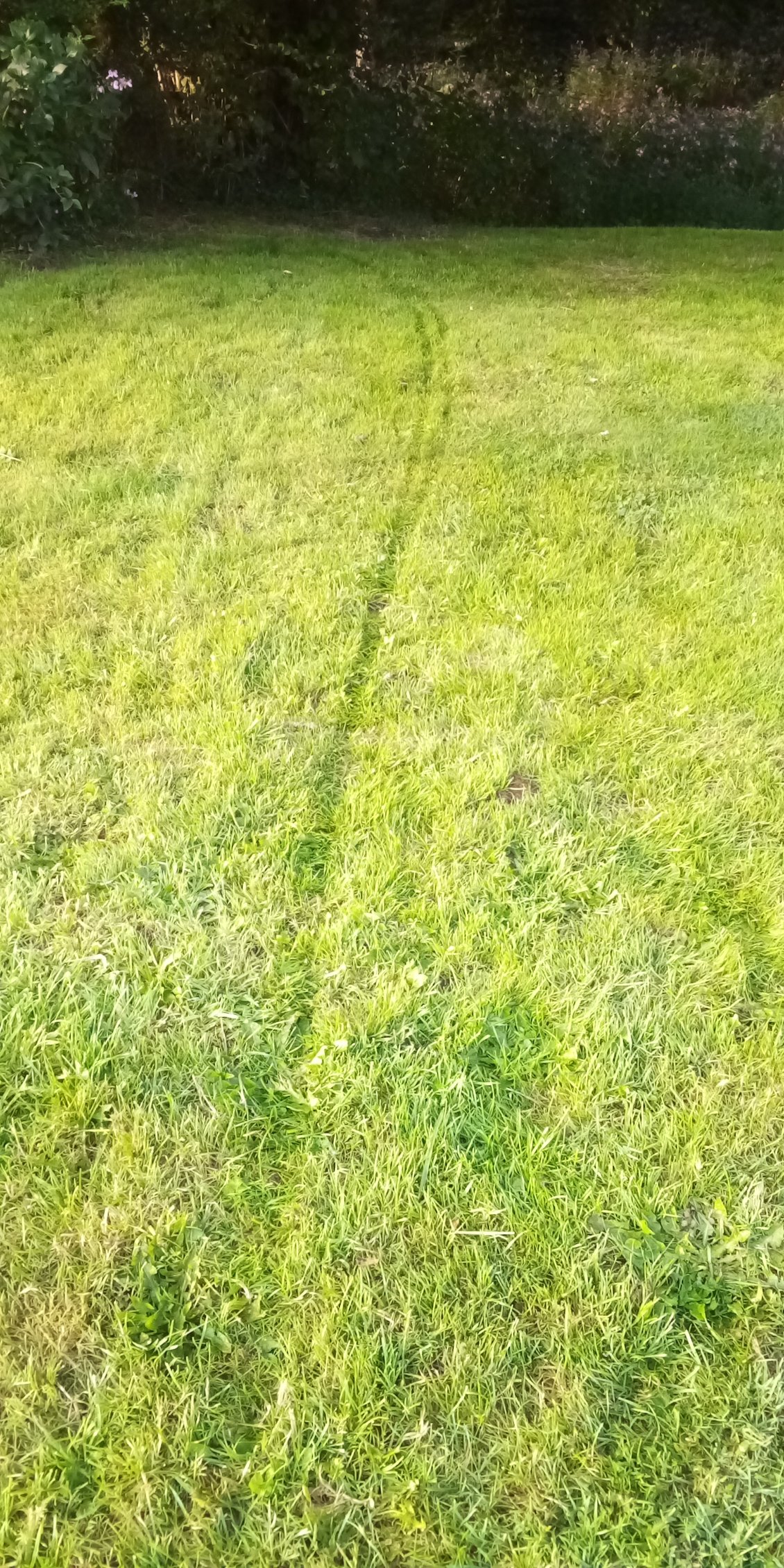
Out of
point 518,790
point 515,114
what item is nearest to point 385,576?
point 518,790

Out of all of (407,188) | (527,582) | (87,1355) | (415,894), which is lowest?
(87,1355)

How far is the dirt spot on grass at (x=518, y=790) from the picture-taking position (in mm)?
2699

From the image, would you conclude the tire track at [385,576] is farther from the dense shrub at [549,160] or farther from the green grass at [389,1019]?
the dense shrub at [549,160]

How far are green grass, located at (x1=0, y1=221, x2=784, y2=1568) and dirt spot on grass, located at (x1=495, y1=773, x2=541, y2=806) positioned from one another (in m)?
0.05

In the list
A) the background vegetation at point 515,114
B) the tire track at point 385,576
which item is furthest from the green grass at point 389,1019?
the background vegetation at point 515,114

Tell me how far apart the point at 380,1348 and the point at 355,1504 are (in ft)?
0.69

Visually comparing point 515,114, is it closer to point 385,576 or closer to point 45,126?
point 45,126

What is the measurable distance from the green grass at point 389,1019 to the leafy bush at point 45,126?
13.6 ft

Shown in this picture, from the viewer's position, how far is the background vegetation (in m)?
10.9

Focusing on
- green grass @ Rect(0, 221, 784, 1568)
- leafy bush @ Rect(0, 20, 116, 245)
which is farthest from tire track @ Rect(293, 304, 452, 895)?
leafy bush @ Rect(0, 20, 116, 245)

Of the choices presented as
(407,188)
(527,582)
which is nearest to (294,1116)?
(527,582)

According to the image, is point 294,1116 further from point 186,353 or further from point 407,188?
point 407,188

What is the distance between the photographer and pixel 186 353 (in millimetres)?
5984

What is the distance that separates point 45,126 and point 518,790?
7.04 metres
